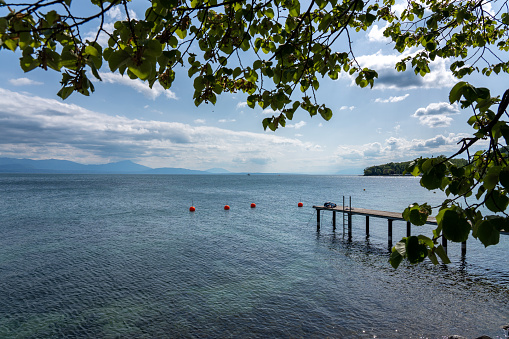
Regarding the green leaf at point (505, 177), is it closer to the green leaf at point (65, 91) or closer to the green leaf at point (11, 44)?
the green leaf at point (65, 91)

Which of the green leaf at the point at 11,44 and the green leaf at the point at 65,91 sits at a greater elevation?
the green leaf at the point at 11,44

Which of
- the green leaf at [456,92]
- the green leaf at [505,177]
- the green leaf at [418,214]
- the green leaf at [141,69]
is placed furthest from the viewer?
the green leaf at [418,214]

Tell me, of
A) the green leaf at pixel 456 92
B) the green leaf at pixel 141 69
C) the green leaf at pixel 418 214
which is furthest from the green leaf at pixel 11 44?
the green leaf at pixel 418 214

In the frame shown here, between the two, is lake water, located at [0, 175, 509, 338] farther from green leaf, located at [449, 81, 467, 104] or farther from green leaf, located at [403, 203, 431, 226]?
green leaf, located at [449, 81, 467, 104]

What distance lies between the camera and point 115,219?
121 ft

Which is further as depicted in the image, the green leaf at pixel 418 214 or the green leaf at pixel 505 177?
the green leaf at pixel 418 214

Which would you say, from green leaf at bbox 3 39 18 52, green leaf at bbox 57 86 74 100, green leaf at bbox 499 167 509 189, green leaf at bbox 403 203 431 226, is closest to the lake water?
green leaf at bbox 403 203 431 226

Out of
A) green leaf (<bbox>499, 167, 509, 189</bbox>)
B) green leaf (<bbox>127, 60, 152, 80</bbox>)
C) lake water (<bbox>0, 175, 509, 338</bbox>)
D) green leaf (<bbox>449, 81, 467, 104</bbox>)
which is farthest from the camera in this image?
lake water (<bbox>0, 175, 509, 338</bbox>)

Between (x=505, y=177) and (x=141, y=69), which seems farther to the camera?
(x=141, y=69)

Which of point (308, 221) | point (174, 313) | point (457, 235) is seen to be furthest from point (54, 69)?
point (308, 221)

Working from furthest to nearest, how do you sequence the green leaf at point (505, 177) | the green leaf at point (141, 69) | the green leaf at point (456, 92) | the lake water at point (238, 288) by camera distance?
the lake water at point (238, 288) → the green leaf at point (456, 92) → the green leaf at point (141, 69) → the green leaf at point (505, 177)

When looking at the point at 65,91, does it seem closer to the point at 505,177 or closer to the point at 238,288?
the point at 505,177

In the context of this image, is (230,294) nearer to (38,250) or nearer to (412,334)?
(412,334)

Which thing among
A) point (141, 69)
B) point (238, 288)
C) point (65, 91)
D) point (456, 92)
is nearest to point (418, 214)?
point (456, 92)
